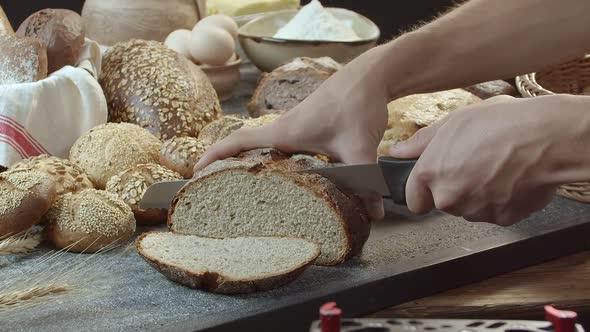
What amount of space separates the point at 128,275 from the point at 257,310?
1.05 feet

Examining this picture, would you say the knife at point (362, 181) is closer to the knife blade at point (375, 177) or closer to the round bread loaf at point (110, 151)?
the knife blade at point (375, 177)

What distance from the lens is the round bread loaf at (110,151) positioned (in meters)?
2.13

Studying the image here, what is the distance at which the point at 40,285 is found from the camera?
163 centimetres

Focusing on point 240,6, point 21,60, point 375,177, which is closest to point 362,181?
point 375,177

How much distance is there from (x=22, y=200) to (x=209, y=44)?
1.21m

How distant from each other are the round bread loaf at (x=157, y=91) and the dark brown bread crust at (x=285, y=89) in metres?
0.14

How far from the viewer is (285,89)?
258cm

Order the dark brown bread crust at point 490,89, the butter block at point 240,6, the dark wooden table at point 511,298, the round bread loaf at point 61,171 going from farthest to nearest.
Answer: the butter block at point 240,6 < the dark brown bread crust at point 490,89 < the round bread loaf at point 61,171 < the dark wooden table at point 511,298

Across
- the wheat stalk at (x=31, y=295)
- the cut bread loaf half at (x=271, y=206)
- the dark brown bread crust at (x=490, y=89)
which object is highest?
the dark brown bread crust at (x=490, y=89)

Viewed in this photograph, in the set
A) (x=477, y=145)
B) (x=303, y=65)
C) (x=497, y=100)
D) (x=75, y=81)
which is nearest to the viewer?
(x=477, y=145)

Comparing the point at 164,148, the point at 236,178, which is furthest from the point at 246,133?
the point at 164,148

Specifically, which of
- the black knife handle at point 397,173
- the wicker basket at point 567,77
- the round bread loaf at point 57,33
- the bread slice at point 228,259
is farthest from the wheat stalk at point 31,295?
the wicker basket at point 567,77

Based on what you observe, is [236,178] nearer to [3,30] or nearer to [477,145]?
[477,145]

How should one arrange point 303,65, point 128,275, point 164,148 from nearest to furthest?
point 128,275 < point 164,148 < point 303,65
